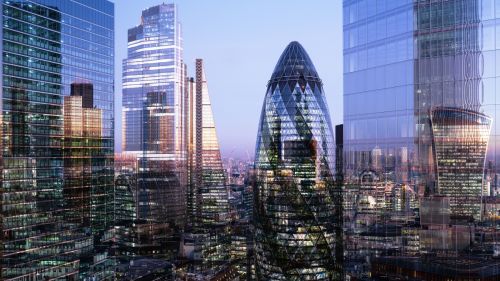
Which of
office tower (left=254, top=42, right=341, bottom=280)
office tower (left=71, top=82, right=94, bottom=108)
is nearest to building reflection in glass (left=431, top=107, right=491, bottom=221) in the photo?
office tower (left=254, top=42, right=341, bottom=280)

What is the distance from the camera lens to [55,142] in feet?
214

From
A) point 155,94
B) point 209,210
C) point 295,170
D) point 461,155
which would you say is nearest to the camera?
point 461,155

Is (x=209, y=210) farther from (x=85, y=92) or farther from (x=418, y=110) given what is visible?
(x=418, y=110)

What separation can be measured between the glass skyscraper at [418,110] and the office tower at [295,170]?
147 feet

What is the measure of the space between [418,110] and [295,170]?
2031 inches

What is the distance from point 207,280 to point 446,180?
258ft

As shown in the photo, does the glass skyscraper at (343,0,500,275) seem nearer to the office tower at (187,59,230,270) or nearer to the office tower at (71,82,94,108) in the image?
the office tower at (71,82,94,108)

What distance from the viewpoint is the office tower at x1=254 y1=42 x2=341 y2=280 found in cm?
6669

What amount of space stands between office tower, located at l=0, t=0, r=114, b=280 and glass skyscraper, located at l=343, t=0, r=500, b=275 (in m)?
44.4

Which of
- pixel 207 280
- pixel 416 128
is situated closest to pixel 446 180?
pixel 416 128

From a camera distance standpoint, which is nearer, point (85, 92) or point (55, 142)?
point (55, 142)

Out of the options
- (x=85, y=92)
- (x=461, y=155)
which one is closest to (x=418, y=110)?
(x=461, y=155)

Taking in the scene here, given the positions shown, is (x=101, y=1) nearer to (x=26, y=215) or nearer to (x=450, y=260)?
(x=26, y=215)

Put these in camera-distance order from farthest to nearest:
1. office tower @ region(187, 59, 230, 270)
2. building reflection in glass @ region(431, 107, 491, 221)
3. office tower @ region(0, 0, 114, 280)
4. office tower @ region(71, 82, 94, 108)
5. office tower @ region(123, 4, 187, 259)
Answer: office tower @ region(123, 4, 187, 259)
office tower @ region(187, 59, 230, 270)
office tower @ region(71, 82, 94, 108)
office tower @ region(0, 0, 114, 280)
building reflection in glass @ region(431, 107, 491, 221)
